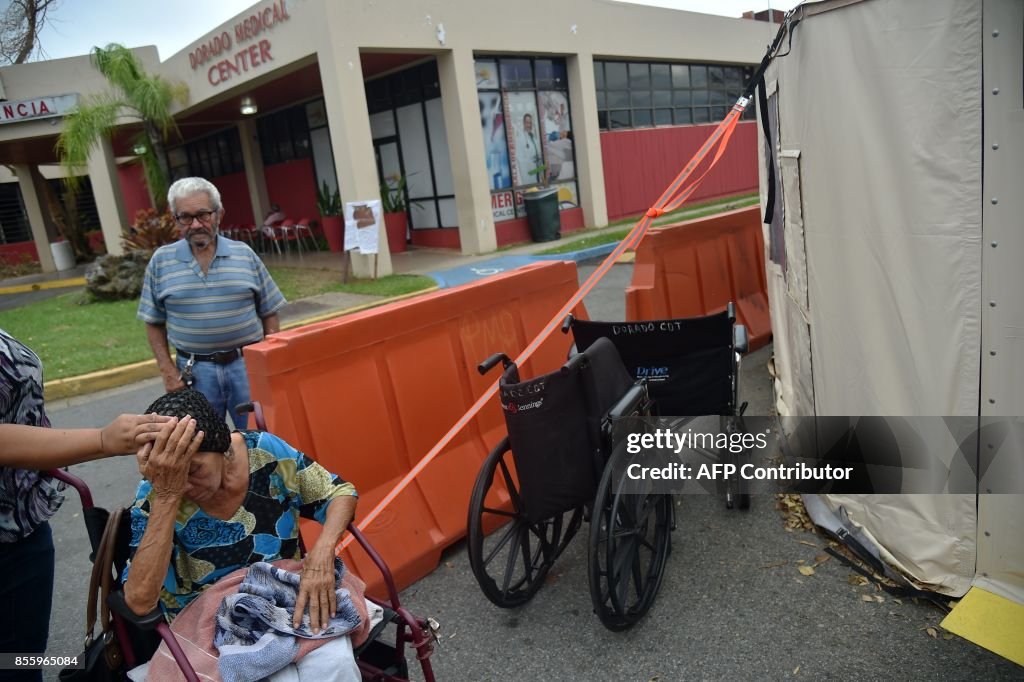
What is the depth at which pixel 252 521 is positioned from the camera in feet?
7.59

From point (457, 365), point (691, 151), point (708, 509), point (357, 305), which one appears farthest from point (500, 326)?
point (691, 151)

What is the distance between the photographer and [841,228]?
3.34 meters

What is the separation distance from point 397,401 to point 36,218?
2660cm

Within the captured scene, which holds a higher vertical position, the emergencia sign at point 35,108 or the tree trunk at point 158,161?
the emergencia sign at point 35,108

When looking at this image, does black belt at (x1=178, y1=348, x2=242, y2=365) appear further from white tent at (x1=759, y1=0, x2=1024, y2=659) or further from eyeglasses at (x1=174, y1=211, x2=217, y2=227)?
white tent at (x1=759, y1=0, x2=1024, y2=659)

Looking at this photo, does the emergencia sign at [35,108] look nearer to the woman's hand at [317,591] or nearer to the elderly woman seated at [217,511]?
the elderly woman seated at [217,511]

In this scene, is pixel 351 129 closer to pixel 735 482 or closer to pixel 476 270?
pixel 476 270

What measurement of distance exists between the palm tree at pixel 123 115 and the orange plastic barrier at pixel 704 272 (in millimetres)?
12946

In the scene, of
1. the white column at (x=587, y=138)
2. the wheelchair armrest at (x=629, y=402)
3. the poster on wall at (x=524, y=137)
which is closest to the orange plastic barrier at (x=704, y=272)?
the wheelchair armrest at (x=629, y=402)

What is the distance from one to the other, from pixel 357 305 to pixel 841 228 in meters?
8.98

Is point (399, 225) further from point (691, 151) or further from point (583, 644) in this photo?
point (583, 644)

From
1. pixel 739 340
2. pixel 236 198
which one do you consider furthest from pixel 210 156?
pixel 739 340

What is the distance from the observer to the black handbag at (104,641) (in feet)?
6.75

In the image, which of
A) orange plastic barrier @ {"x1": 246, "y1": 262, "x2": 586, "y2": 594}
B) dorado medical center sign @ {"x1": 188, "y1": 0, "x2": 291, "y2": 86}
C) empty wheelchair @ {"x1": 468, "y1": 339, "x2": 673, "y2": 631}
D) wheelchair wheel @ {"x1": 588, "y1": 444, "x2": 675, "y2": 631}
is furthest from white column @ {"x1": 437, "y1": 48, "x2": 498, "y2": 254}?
wheelchair wheel @ {"x1": 588, "y1": 444, "x2": 675, "y2": 631}
